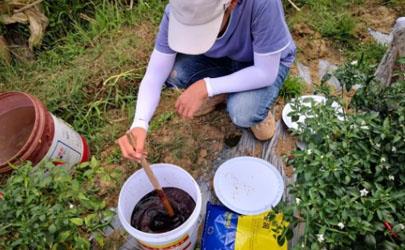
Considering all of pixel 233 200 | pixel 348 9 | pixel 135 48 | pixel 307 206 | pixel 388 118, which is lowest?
pixel 233 200

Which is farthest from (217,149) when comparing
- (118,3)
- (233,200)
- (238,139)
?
(118,3)

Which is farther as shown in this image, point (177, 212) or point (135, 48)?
point (135, 48)

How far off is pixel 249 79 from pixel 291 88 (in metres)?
0.60

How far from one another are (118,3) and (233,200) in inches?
69.6

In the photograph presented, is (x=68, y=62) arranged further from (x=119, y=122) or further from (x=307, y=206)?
(x=307, y=206)

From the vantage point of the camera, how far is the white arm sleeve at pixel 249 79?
193 centimetres

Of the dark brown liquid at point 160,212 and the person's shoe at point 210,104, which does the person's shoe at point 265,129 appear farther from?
the dark brown liquid at point 160,212

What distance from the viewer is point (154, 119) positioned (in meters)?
2.51

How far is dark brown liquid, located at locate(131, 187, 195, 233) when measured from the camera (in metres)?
1.87

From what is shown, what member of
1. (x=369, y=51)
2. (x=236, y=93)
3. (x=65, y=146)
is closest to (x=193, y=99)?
(x=236, y=93)

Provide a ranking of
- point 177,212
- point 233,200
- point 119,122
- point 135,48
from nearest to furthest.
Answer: point 177,212
point 233,200
point 119,122
point 135,48

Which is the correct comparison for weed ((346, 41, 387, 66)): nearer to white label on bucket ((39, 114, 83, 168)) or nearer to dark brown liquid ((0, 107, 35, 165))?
white label on bucket ((39, 114, 83, 168))

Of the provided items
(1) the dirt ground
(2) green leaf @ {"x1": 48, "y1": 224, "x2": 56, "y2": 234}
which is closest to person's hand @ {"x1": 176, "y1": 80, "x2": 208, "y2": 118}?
Answer: (1) the dirt ground

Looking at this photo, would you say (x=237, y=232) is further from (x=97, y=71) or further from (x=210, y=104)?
(x=97, y=71)
